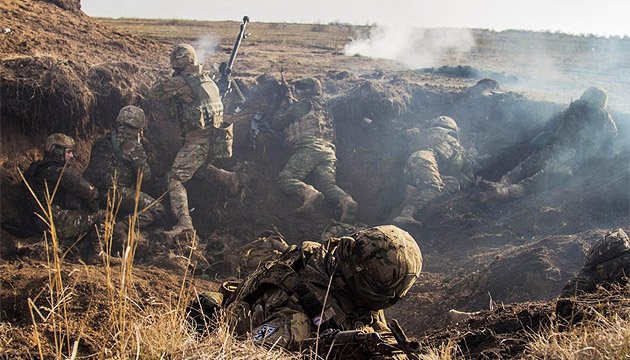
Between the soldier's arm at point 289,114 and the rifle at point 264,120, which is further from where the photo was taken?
the rifle at point 264,120

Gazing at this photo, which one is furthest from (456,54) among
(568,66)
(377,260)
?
(377,260)

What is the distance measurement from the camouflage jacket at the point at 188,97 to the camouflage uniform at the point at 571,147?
4.49m

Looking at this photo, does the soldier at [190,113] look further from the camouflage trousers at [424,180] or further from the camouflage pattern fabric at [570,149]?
the camouflage pattern fabric at [570,149]

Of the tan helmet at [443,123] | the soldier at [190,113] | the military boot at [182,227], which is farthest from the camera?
the tan helmet at [443,123]

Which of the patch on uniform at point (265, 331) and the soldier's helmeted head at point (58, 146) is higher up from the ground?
the soldier's helmeted head at point (58, 146)

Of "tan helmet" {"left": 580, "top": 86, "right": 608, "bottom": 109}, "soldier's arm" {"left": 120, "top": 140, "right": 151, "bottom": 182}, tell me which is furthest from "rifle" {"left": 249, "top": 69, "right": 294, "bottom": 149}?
"tan helmet" {"left": 580, "top": 86, "right": 608, "bottom": 109}

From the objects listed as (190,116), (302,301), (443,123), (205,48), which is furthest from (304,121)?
(205,48)

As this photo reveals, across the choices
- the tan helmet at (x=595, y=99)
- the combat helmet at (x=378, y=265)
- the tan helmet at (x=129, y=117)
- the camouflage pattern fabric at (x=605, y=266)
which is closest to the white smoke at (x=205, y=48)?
the tan helmet at (x=129, y=117)

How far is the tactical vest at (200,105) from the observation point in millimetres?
8461

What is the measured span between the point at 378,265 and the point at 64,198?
4969mm

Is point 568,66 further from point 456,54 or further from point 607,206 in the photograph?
point 607,206

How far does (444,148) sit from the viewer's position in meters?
9.72

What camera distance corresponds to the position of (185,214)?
8055 mm

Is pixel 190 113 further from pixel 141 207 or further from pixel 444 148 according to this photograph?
pixel 444 148
